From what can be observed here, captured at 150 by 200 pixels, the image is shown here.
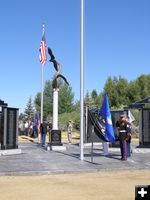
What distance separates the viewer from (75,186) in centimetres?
1085

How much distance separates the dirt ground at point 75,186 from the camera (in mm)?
9266

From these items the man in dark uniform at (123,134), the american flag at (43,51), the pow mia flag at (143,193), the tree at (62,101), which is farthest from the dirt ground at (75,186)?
the tree at (62,101)

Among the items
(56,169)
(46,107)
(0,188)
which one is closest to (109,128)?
(56,169)

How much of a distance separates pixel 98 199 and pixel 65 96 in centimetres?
7781

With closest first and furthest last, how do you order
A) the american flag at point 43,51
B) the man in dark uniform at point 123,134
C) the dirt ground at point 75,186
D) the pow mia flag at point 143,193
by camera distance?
the pow mia flag at point 143,193, the dirt ground at point 75,186, the man in dark uniform at point 123,134, the american flag at point 43,51

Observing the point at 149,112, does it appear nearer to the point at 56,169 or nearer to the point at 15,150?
the point at 15,150

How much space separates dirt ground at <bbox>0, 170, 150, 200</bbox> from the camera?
9.27 metres

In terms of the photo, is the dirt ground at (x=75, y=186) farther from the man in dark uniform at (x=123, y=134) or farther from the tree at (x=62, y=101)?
the tree at (x=62, y=101)

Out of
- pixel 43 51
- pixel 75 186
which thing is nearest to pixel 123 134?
pixel 75 186

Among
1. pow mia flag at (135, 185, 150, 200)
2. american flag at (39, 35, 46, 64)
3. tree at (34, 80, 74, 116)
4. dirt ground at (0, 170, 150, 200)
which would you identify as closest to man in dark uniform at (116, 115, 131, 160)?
dirt ground at (0, 170, 150, 200)

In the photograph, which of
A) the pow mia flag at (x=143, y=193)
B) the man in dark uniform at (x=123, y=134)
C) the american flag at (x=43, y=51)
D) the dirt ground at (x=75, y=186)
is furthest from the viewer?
the american flag at (x=43, y=51)

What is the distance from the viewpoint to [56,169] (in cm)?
1423

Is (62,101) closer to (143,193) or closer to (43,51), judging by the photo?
(43,51)

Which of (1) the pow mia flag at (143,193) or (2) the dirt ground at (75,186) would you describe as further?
(2) the dirt ground at (75,186)
